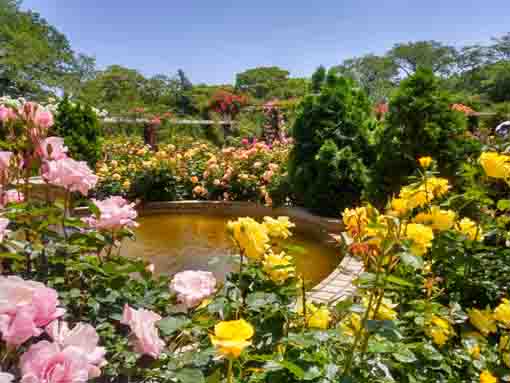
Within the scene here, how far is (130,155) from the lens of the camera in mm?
6871

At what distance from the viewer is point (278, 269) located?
938mm

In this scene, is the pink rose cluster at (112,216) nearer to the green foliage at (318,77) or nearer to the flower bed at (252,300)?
the flower bed at (252,300)

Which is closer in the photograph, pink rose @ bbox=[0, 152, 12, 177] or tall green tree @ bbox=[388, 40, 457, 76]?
pink rose @ bbox=[0, 152, 12, 177]

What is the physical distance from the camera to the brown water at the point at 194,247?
3.35m

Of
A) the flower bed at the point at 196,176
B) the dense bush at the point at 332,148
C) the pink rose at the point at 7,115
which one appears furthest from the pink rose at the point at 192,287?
the flower bed at the point at 196,176

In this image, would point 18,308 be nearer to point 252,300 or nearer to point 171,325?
point 171,325

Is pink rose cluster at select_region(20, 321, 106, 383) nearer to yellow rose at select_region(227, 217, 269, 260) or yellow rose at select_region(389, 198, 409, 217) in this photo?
yellow rose at select_region(227, 217, 269, 260)

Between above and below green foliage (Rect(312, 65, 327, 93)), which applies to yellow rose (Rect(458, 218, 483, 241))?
below

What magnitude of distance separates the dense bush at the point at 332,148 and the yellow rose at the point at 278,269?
3.45m

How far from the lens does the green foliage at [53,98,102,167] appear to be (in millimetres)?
6359

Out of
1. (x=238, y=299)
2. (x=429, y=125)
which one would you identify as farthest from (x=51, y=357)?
(x=429, y=125)

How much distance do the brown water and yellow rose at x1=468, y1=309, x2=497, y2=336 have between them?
1.63 metres

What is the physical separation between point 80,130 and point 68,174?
243 inches

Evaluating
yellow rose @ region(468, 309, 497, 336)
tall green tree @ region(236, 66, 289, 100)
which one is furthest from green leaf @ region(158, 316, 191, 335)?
tall green tree @ region(236, 66, 289, 100)
